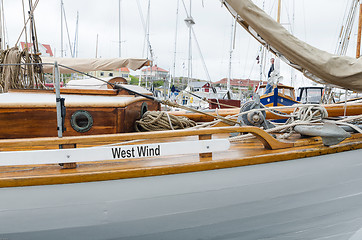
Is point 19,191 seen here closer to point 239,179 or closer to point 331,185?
point 239,179

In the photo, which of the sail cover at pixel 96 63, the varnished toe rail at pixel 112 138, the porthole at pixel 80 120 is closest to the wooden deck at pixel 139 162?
the varnished toe rail at pixel 112 138

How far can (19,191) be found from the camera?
1794 mm

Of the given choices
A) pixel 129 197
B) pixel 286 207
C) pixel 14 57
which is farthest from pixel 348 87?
pixel 14 57

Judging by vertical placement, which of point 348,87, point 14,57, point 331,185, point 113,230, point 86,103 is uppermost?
point 14,57

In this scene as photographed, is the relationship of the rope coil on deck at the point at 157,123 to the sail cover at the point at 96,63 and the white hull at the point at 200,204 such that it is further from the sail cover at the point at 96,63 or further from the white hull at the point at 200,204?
the sail cover at the point at 96,63

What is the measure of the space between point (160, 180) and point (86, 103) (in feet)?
3.66

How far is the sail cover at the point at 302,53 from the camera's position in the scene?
8.24ft

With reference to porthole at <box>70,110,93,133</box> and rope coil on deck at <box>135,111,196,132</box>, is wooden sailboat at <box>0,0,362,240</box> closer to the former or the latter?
porthole at <box>70,110,93,133</box>

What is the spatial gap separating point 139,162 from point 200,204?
0.55 m

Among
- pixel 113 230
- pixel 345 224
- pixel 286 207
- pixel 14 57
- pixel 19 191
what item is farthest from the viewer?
pixel 14 57

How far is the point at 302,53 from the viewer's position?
2.56m

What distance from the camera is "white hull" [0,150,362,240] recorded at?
183 centimetres

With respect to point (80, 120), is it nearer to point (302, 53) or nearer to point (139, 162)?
point (139, 162)

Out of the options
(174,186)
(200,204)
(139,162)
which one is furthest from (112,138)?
(200,204)
